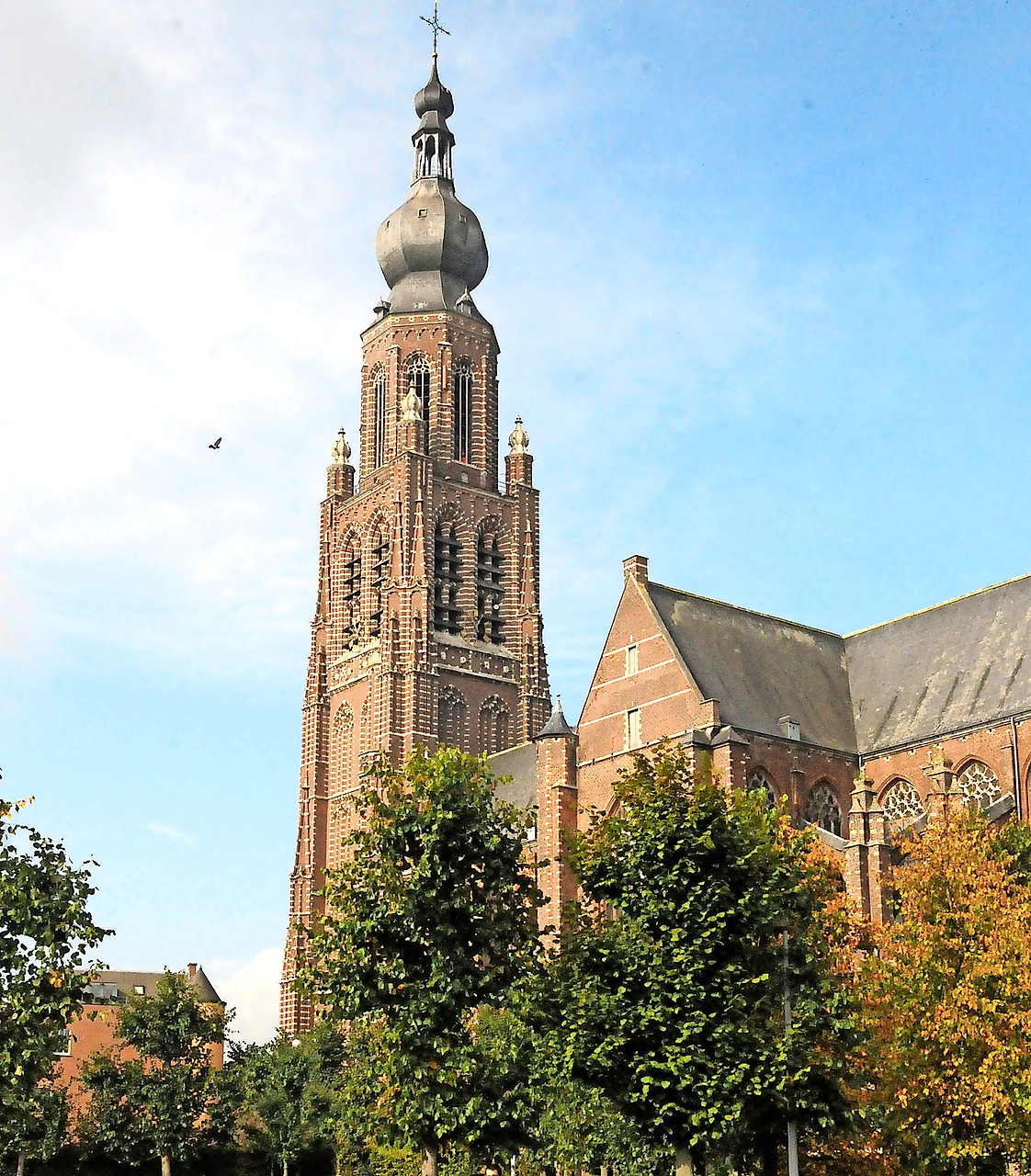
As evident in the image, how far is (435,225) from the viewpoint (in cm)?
10288

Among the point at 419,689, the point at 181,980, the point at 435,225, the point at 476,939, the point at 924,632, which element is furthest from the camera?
the point at 435,225

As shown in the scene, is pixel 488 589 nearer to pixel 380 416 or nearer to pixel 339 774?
pixel 380 416

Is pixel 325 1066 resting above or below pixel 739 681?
below

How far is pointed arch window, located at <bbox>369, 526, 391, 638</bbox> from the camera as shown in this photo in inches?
3782

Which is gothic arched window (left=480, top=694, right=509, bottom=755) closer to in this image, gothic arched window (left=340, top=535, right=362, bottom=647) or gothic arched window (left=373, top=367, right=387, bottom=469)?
gothic arched window (left=340, top=535, right=362, bottom=647)

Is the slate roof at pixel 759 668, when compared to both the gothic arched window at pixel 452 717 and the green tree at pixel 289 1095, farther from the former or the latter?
the gothic arched window at pixel 452 717

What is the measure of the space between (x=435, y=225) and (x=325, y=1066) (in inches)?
2118

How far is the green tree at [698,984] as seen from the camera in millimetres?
31391

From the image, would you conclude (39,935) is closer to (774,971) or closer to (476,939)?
(476,939)

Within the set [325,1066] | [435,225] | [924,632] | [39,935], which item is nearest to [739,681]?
[924,632]

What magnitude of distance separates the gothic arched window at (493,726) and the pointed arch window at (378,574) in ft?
26.4

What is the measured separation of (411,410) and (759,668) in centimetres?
3922

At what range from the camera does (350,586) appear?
99.6m

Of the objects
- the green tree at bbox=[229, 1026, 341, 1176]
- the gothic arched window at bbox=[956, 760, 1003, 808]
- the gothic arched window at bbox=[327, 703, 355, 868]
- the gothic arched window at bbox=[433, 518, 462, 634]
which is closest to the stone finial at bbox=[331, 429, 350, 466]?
the gothic arched window at bbox=[433, 518, 462, 634]
